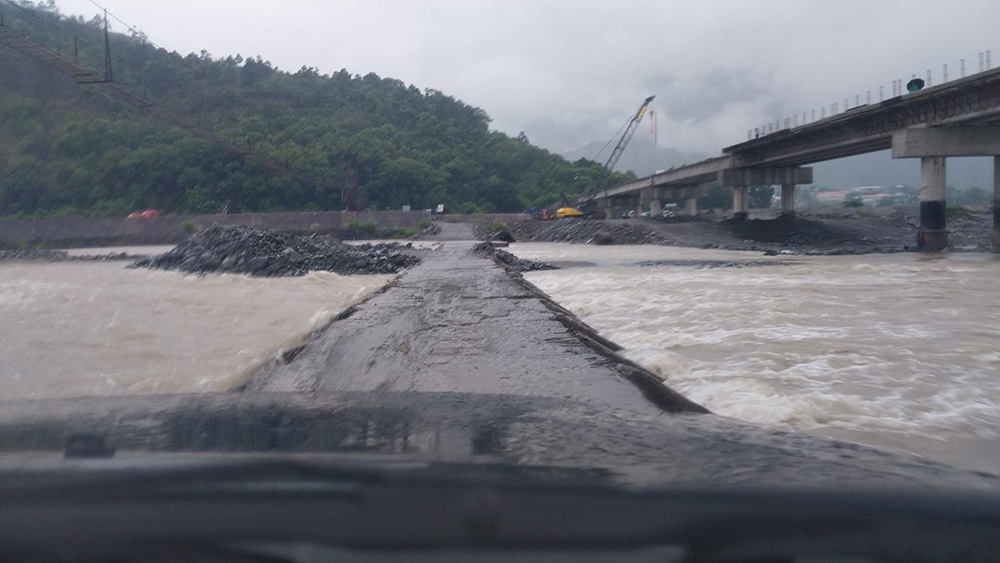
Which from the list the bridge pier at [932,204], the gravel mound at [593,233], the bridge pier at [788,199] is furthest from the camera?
the bridge pier at [788,199]

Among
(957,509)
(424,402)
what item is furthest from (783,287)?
(957,509)

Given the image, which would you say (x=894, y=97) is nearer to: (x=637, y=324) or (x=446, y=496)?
(x=637, y=324)

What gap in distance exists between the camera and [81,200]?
24.8 metres

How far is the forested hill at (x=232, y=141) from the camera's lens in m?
18.7

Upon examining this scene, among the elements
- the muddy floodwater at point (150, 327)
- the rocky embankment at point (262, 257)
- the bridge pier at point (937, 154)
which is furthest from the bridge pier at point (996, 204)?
the muddy floodwater at point (150, 327)

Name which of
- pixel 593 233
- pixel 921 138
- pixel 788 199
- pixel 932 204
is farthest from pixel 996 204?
pixel 593 233

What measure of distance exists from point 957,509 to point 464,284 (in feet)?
38.2

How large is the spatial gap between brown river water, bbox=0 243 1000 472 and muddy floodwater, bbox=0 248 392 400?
0.13 feet

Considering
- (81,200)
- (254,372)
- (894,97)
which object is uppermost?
(894,97)

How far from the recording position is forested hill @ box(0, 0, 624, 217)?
1869 cm

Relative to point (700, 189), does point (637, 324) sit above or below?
below

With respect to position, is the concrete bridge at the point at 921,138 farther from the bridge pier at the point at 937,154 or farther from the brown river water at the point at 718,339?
the brown river water at the point at 718,339

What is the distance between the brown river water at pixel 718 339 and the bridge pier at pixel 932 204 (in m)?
14.4

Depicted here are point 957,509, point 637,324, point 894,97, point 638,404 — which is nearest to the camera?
point 957,509
